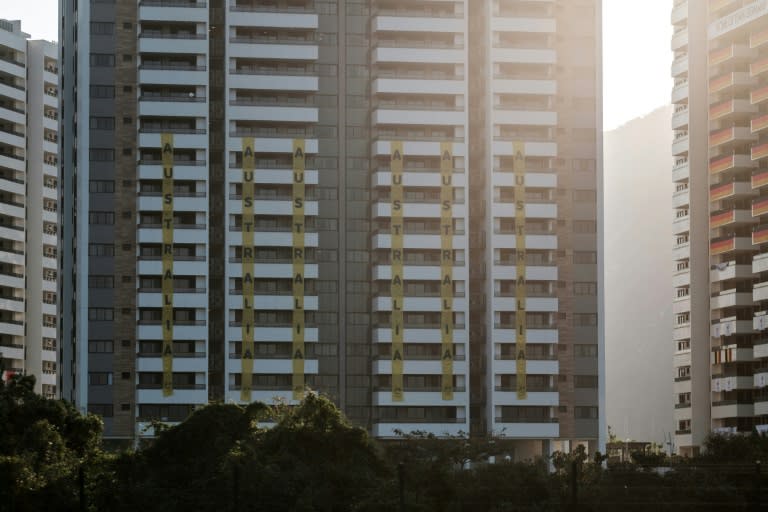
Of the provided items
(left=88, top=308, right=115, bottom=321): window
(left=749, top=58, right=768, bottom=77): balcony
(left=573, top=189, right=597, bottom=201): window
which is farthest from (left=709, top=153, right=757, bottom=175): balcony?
(left=88, top=308, right=115, bottom=321): window

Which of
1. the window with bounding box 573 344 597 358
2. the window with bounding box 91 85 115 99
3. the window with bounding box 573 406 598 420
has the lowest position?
the window with bounding box 573 406 598 420

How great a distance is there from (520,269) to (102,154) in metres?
33.5

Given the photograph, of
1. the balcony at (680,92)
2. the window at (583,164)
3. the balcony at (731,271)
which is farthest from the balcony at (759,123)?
the window at (583,164)

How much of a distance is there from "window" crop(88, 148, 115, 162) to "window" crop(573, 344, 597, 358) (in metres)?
39.1

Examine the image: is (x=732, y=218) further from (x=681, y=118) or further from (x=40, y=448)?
(x=40, y=448)

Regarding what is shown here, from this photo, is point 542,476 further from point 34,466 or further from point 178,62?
point 178,62

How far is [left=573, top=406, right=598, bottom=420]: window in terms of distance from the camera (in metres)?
120

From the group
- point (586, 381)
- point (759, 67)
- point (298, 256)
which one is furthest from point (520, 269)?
point (759, 67)

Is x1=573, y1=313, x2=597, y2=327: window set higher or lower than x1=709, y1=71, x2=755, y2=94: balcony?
lower

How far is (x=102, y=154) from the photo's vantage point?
117562mm

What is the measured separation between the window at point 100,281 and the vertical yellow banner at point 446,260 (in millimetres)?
25303

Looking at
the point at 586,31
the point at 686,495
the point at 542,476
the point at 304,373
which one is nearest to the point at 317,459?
the point at 542,476

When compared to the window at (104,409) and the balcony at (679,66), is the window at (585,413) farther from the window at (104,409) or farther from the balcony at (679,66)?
the window at (104,409)

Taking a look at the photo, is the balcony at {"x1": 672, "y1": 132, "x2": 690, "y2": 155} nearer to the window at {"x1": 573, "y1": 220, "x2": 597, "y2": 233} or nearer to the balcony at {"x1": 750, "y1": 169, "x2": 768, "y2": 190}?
the balcony at {"x1": 750, "y1": 169, "x2": 768, "y2": 190}
